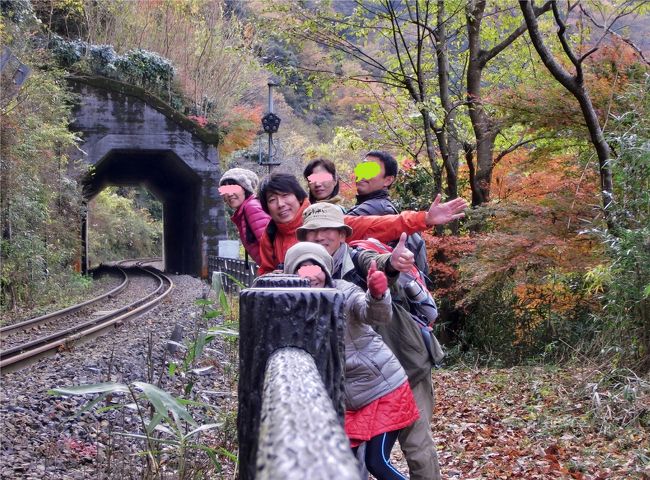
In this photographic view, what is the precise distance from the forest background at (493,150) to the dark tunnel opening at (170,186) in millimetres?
7192

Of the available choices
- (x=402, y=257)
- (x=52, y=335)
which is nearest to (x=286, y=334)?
(x=402, y=257)

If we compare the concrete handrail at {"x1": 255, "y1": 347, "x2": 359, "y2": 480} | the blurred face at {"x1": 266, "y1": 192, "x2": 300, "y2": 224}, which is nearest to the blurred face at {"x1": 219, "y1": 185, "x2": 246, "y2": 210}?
the blurred face at {"x1": 266, "y1": 192, "x2": 300, "y2": 224}

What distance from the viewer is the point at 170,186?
36.7m

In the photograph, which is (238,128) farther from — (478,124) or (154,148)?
(478,124)

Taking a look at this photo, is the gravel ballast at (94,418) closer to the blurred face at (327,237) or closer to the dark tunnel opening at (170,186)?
the blurred face at (327,237)

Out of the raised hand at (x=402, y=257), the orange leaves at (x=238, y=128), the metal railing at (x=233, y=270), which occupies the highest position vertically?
the orange leaves at (x=238, y=128)

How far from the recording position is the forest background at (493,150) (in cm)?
677

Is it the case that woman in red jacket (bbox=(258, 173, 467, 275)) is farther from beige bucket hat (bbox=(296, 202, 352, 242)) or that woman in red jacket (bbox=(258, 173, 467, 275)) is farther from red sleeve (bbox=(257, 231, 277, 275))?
beige bucket hat (bbox=(296, 202, 352, 242))

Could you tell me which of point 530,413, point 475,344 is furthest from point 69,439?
point 475,344

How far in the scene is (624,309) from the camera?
5719 mm

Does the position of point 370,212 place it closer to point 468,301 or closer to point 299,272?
point 299,272

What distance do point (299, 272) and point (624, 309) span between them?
3924mm

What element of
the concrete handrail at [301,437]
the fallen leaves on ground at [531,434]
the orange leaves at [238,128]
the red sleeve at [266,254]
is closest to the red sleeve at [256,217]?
the red sleeve at [266,254]

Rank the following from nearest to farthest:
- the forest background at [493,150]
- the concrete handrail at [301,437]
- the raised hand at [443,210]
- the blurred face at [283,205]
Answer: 1. the concrete handrail at [301,437]
2. the raised hand at [443,210]
3. the blurred face at [283,205]
4. the forest background at [493,150]
